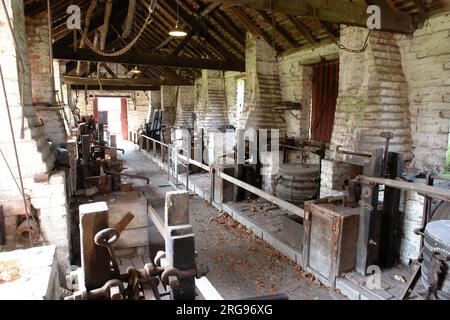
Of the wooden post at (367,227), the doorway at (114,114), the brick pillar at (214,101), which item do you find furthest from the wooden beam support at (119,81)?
the wooden post at (367,227)

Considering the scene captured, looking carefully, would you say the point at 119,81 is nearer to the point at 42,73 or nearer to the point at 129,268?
the point at 42,73

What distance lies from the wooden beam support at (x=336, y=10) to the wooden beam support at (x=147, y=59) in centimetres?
490

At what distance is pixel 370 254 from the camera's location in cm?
390

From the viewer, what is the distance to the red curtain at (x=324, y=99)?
24.2ft

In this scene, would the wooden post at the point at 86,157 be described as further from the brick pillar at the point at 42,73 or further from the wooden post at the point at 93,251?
the wooden post at the point at 93,251

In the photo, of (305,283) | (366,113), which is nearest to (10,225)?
(305,283)

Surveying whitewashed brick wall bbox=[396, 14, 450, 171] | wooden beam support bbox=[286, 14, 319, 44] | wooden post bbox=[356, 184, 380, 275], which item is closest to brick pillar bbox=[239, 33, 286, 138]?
wooden beam support bbox=[286, 14, 319, 44]

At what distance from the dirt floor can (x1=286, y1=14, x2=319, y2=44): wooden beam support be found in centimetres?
449

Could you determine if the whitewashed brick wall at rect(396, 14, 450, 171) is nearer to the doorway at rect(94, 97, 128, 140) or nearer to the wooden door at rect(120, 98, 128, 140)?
the wooden door at rect(120, 98, 128, 140)

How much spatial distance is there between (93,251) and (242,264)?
321 centimetres

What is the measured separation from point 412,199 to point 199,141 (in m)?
7.41

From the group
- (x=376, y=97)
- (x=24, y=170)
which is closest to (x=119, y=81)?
(x=376, y=97)
